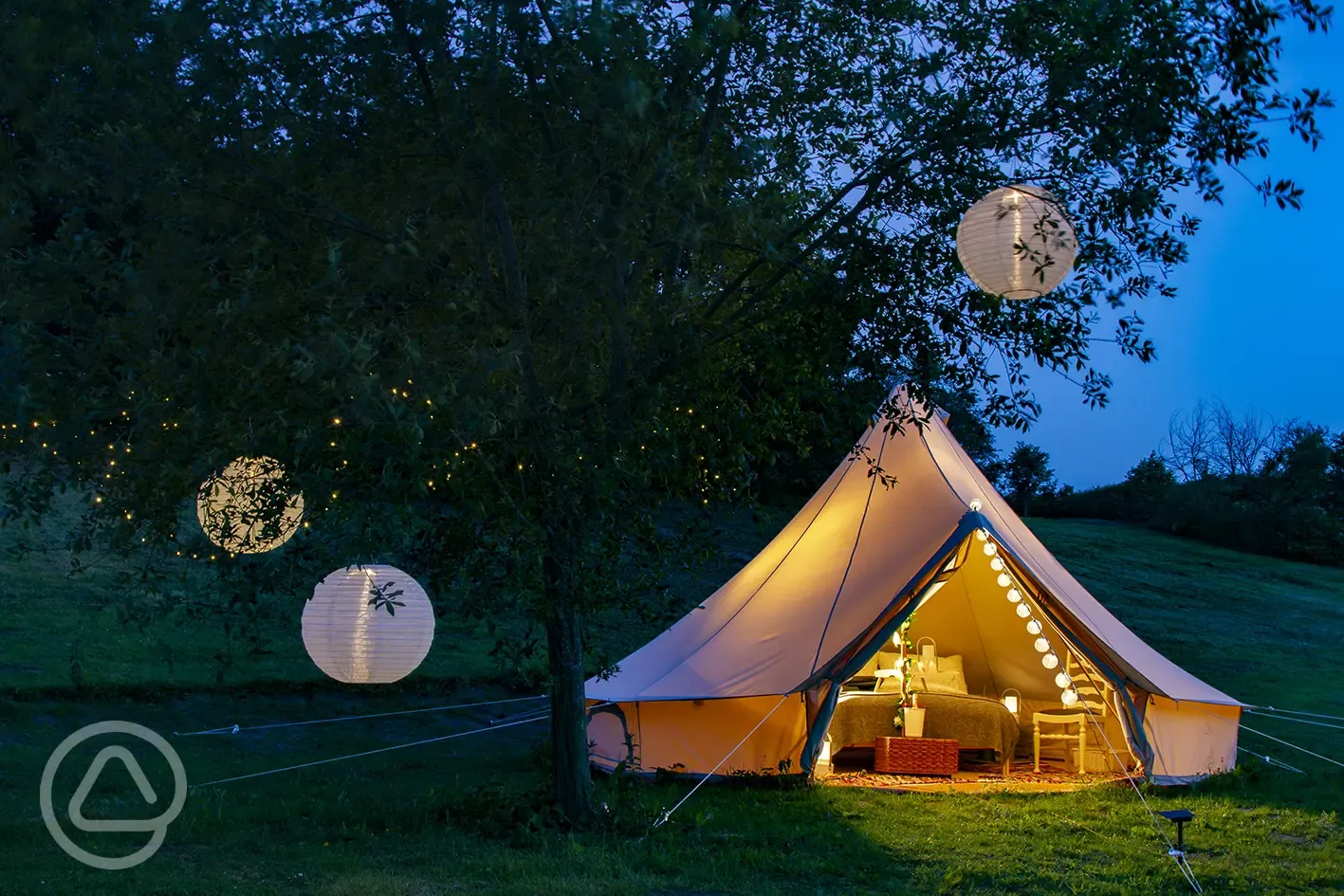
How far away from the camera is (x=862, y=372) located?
23.8 ft

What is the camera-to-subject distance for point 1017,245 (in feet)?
18.3

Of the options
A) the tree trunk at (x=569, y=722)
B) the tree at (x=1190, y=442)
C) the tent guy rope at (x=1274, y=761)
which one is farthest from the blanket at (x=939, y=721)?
the tree at (x=1190, y=442)

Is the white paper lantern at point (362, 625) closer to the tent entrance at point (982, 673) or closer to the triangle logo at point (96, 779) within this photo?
the triangle logo at point (96, 779)

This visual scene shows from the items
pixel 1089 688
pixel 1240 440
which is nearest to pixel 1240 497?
pixel 1240 440

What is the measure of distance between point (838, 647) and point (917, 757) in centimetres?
158

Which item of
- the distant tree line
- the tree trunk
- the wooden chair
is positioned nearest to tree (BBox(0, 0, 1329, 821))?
the tree trunk

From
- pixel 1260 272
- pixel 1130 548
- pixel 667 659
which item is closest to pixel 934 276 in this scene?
pixel 667 659

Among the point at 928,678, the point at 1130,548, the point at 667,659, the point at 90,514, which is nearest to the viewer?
the point at 90,514

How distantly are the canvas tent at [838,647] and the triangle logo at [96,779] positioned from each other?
2924 millimetres

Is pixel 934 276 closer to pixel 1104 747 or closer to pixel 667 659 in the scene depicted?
pixel 667 659

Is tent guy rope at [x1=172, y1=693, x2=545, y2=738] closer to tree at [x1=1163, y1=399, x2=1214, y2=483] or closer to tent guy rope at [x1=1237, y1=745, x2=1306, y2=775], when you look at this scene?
tent guy rope at [x1=1237, y1=745, x2=1306, y2=775]

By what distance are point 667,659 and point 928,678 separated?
→ 2972mm

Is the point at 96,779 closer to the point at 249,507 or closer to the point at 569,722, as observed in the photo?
the point at 569,722

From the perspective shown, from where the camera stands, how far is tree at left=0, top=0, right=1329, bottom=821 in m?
5.70
